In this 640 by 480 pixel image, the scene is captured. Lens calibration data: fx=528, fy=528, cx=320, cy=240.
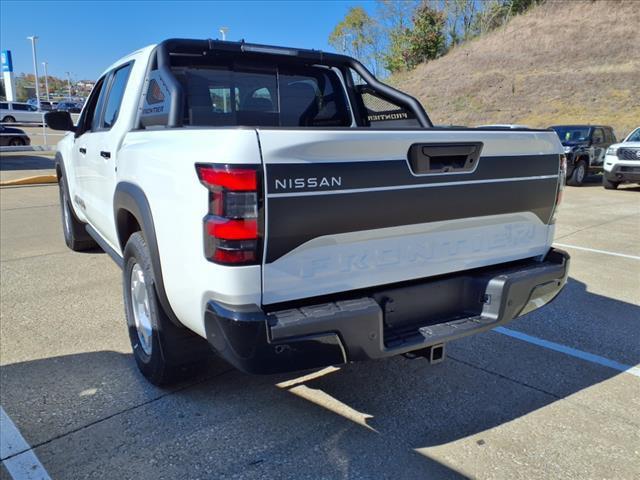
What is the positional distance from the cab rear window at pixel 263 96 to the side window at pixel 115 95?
593 millimetres

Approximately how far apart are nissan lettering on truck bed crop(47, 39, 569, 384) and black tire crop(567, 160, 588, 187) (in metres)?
13.3

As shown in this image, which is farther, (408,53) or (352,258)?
(408,53)

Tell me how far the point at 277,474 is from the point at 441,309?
1.17m

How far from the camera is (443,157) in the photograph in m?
2.67

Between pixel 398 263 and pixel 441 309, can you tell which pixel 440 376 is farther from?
pixel 398 263

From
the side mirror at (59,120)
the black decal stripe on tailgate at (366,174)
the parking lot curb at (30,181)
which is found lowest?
the parking lot curb at (30,181)

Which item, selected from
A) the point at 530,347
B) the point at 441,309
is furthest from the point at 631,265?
the point at 441,309

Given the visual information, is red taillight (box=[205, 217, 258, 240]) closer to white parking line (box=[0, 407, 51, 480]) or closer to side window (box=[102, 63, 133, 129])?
white parking line (box=[0, 407, 51, 480])

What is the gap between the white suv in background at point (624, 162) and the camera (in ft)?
42.9

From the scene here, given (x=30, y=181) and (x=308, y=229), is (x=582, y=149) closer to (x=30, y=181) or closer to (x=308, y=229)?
(x=30, y=181)

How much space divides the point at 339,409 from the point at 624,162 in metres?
13.0

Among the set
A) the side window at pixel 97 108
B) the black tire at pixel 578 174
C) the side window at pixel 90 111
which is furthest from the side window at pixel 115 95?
the black tire at pixel 578 174

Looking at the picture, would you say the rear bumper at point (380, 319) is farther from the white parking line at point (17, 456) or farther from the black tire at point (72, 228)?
the black tire at point (72, 228)

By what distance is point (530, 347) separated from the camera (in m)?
3.93
